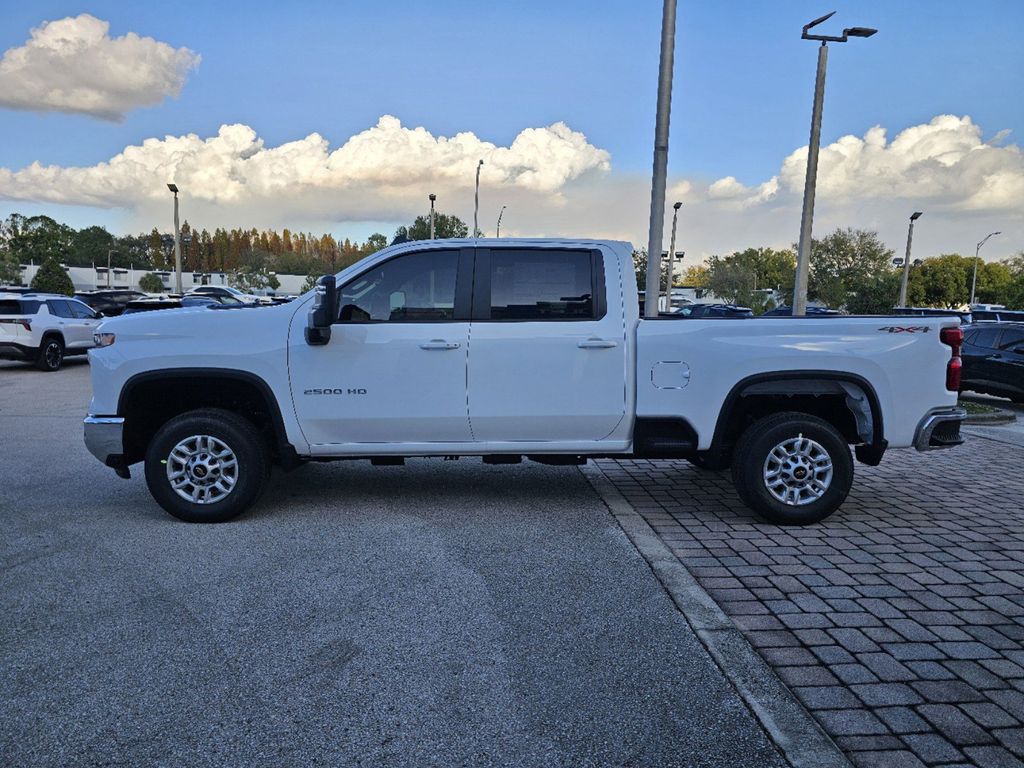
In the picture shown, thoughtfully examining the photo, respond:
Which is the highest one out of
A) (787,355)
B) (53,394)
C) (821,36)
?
(821,36)

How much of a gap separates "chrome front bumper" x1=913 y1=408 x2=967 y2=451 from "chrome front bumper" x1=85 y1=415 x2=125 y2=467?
236 inches

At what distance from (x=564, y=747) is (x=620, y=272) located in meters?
3.85

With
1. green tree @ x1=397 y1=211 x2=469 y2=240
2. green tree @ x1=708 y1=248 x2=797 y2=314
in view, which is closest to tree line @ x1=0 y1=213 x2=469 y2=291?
green tree @ x1=397 y1=211 x2=469 y2=240

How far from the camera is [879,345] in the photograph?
568 cm

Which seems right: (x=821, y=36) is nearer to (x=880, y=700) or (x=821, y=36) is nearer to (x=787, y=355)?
(x=787, y=355)

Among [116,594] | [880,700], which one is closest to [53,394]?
[116,594]

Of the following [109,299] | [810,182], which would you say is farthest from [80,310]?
[810,182]

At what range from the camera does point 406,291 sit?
5879 mm

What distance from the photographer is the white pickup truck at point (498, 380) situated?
18.7ft

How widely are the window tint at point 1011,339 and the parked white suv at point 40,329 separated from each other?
18834 millimetres

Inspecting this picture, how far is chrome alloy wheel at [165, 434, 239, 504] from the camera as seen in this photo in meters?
5.75

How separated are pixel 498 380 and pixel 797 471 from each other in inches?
93.8

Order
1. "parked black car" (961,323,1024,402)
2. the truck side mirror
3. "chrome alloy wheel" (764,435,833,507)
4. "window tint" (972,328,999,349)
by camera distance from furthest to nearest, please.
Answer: "window tint" (972,328,999,349)
"parked black car" (961,323,1024,402)
"chrome alloy wheel" (764,435,833,507)
the truck side mirror

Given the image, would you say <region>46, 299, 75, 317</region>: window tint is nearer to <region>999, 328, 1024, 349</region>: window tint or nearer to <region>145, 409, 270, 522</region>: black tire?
<region>145, 409, 270, 522</region>: black tire
